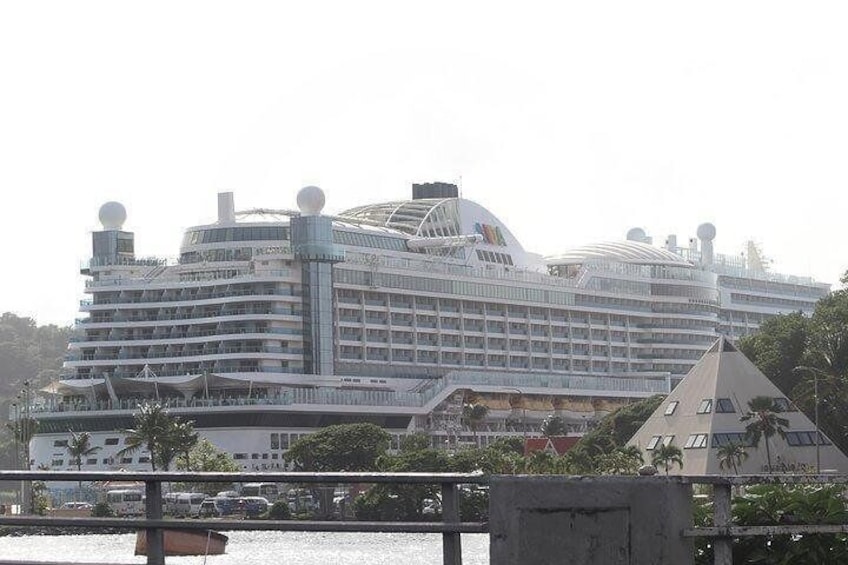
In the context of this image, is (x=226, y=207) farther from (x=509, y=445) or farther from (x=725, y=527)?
(x=725, y=527)

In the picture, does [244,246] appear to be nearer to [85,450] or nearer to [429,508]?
[85,450]

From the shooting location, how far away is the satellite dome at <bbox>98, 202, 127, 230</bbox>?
164 meters

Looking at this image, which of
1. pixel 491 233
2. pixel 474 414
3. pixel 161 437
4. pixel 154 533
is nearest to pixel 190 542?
pixel 154 533

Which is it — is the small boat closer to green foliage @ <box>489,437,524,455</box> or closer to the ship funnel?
green foliage @ <box>489,437,524,455</box>

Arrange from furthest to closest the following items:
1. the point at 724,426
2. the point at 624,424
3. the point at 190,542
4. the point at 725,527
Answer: the point at 624,424
the point at 724,426
the point at 190,542
the point at 725,527

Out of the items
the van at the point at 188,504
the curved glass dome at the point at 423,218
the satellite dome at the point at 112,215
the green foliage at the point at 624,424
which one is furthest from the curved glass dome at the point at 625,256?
the van at the point at 188,504

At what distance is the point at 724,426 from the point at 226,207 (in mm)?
66388

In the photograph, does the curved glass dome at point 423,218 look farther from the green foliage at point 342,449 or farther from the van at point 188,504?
the van at point 188,504

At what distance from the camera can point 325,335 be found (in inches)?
6319

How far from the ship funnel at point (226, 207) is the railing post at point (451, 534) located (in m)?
154

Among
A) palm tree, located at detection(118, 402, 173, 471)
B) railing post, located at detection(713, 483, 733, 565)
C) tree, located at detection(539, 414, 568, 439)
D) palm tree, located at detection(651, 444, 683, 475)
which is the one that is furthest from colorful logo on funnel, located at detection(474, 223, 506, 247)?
railing post, located at detection(713, 483, 733, 565)

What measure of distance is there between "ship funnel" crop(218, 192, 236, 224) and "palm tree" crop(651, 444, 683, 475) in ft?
207

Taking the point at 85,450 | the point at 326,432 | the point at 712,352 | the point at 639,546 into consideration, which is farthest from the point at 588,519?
the point at 85,450

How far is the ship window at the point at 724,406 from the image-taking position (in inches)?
4483
